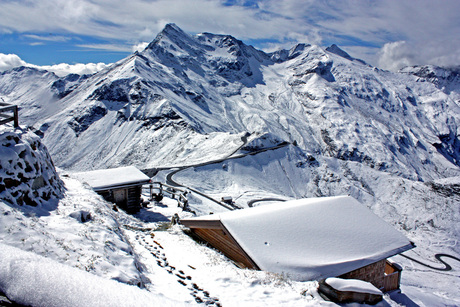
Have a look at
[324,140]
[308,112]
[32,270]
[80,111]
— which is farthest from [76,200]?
[308,112]

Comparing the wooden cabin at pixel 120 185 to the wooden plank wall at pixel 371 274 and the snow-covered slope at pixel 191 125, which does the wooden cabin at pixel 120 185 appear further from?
the snow-covered slope at pixel 191 125

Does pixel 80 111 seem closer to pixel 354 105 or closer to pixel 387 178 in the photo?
pixel 387 178

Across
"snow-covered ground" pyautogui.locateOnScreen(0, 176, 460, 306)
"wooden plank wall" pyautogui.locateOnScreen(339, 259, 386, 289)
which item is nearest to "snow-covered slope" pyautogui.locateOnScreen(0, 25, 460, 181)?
"wooden plank wall" pyautogui.locateOnScreen(339, 259, 386, 289)

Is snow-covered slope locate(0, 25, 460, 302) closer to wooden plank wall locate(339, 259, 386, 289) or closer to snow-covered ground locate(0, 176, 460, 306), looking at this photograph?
snow-covered ground locate(0, 176, 460, 306)

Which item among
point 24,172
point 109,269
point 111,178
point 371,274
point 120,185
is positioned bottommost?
point 371,274

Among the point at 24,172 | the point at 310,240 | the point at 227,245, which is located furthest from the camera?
the point at 227,245

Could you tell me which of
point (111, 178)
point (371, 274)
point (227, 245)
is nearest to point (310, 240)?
point (227, 245)

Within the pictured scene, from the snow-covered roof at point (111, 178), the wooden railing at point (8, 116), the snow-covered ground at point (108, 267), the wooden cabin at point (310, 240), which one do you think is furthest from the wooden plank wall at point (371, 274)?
the snow-covered roof at point (111, 178)

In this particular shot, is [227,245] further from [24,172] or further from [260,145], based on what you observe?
[260,145]
